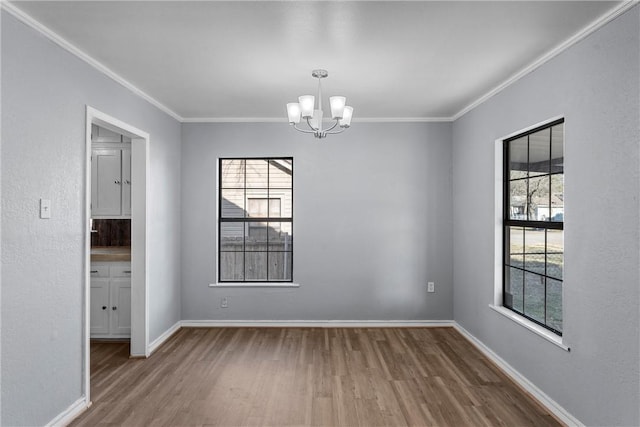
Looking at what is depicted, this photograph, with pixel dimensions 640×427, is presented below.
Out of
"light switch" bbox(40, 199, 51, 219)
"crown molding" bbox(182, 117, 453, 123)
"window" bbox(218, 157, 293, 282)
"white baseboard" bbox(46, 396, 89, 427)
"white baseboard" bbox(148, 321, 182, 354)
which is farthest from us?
"window" bbox(218, 157, 293, 282)

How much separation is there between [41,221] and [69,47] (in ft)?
3.96

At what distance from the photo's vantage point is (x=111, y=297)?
432 centimetres

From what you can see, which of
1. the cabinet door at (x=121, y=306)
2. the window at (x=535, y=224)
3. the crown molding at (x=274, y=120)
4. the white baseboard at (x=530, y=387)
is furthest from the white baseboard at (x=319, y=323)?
the crown molding at (x=274, y=120)

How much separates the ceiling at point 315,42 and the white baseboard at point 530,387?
247 centimetres

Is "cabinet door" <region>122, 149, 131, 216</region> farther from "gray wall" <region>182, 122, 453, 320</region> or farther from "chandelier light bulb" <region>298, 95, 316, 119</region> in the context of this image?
"chandelier light bulb" <region>298, 95, 316, 119</region>

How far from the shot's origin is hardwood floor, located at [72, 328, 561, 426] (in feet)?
9.21

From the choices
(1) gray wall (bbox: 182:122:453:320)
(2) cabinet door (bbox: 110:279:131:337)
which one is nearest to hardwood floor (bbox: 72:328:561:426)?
(2) cabinet door (bbox: 110:279:131:337)

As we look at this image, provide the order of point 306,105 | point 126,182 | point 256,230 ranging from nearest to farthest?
point 306,105 → point 126,182 → point 256,230

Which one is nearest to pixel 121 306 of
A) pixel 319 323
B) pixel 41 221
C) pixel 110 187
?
pixel 110 187

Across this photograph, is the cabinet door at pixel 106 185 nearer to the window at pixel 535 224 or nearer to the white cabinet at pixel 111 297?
the white cabinet at pixel 111 297

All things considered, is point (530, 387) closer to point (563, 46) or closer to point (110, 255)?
point (563, 46)

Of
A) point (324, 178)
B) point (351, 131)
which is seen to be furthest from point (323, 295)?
point (351, 131)

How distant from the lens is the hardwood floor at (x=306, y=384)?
2.81 meters

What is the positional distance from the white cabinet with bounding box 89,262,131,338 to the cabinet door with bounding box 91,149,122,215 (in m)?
0.60
